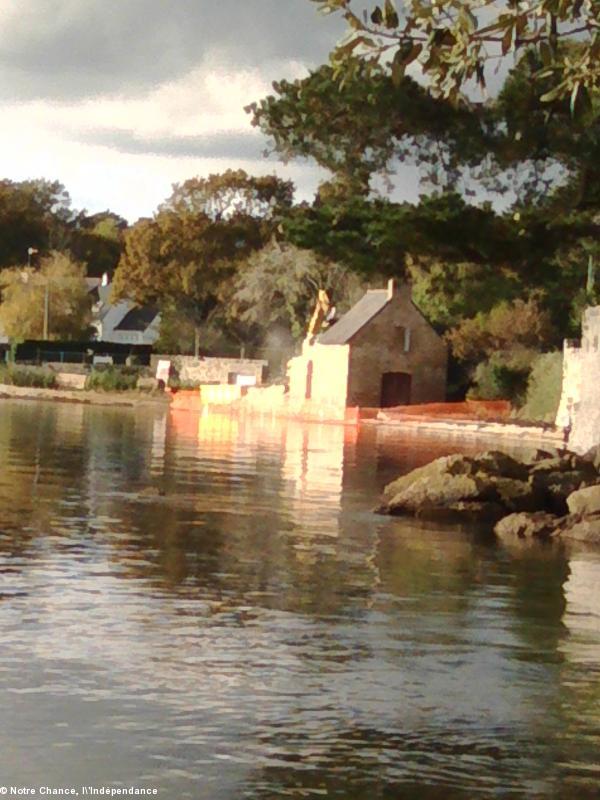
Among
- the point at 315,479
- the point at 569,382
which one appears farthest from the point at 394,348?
the point at 315,479

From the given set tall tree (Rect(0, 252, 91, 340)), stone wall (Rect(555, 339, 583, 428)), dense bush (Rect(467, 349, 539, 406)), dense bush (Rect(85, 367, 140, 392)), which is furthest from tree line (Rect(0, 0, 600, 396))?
tall tree (Rect(0, 252, 91, 340))

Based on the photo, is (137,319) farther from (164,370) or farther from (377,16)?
(377,16)

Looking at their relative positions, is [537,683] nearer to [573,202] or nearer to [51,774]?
[51,774]

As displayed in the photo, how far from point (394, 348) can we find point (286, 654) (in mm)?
57534

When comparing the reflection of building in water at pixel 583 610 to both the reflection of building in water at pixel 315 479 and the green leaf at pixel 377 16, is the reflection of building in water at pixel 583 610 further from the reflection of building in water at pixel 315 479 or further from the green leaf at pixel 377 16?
the green leaf at pixel 377 16

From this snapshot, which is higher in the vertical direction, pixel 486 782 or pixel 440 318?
pixel 440 318

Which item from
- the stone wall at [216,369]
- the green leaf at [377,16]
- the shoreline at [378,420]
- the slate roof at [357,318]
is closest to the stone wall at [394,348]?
the slate roof at [357,318]

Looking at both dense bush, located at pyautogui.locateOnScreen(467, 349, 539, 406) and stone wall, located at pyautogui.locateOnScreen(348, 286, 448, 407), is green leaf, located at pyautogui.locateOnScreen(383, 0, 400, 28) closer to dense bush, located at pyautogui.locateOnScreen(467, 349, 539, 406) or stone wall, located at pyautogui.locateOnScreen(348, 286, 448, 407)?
dense bush, located at pyautogui.locateOnScreen(467, 349, 539, 406)

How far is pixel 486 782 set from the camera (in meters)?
9.23

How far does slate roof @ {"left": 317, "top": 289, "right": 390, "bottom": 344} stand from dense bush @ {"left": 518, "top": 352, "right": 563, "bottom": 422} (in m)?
10.5

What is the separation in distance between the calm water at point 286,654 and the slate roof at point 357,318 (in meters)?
44.5

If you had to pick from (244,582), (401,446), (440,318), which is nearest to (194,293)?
(440,318)

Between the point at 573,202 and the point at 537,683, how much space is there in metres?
15.7

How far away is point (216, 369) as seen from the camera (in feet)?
276
